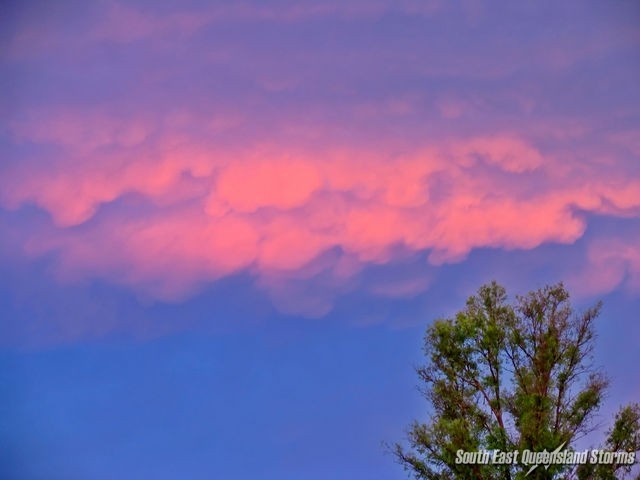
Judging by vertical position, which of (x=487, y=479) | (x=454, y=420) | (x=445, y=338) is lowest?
(x=487, y=479)

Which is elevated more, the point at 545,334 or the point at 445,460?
the point at 545,334

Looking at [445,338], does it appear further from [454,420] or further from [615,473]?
[615,473]

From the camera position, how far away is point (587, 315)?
114 ft

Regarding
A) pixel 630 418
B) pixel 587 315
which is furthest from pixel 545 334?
pixel 630 418

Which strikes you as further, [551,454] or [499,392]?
[499,392]

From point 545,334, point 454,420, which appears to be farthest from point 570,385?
point 454,420

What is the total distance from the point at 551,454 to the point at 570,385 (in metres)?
3.11

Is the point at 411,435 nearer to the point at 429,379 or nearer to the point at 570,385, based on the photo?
the point at 429,379

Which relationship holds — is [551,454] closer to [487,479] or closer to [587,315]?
[487,479]

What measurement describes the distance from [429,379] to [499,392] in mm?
2811

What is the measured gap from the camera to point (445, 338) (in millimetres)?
35500

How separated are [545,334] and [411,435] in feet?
21.5

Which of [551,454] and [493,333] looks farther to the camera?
[493,333]

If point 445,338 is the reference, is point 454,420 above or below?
below
